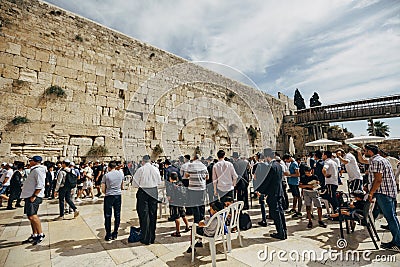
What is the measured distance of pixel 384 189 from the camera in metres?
3.02

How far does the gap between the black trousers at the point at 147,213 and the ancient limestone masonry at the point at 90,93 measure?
6029mm

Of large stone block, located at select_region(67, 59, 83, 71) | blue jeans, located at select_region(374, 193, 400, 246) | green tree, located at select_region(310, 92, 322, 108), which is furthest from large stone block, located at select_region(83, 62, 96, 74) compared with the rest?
green tree, located at select_region(310, 92, 322, 108)

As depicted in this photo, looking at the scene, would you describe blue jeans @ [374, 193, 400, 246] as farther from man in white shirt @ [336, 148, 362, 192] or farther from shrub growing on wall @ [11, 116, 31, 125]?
shrub growing on wall @ [11, 116, 31, 125]

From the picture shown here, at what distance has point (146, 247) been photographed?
10.9ft

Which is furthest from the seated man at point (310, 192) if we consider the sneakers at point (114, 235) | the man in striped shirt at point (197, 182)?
the sneakers at point (114, 235)

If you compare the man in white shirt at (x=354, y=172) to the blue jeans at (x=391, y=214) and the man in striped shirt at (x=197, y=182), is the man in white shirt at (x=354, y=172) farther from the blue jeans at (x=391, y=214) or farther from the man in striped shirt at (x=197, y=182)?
the man in striped shirt at (x=197, y=182)

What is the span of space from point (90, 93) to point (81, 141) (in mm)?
2102

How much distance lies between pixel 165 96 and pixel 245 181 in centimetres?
741

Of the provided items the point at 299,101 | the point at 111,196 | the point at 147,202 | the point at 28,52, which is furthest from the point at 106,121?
the point at 299,101

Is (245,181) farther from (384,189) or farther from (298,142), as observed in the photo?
(298,142)

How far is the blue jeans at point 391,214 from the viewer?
9.64 ft

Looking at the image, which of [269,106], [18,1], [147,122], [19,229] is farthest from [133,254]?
[269,106]

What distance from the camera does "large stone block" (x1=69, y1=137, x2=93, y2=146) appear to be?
316 inches

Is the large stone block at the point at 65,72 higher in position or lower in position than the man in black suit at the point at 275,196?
higher
